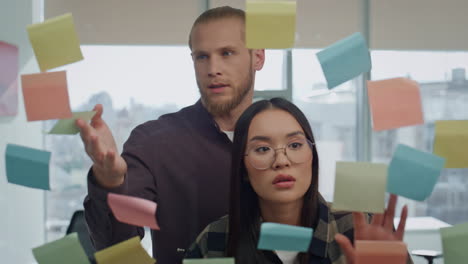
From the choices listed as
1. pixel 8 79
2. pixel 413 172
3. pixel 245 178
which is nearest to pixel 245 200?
pixel 245 178

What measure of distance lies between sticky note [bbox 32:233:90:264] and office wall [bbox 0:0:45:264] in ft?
7.60

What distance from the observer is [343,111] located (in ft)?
15.0

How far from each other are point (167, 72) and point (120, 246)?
10.4ft

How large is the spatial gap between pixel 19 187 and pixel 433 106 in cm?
371

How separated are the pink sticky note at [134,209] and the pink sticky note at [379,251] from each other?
420mm

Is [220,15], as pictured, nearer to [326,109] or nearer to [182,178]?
[182,178]

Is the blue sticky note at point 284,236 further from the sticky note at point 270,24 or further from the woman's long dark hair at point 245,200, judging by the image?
the sticky note at point 270,24

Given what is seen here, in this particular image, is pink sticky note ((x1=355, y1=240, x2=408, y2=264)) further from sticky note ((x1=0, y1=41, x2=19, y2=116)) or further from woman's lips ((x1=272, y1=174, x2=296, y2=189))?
sticky note ((x1=0, y1=41, x2=19, y2=116))

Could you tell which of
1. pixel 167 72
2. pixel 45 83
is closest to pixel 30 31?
pixel 45 83

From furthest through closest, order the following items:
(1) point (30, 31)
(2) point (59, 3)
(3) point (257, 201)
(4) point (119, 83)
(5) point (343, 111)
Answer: (5) point (343, 111) → (4) point (119, 83) → (2) point (59, 3) → (3) point (257, 201) → (1) point (30, 31)

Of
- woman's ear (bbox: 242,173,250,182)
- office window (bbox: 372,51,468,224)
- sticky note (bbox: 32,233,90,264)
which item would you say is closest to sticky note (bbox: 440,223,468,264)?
woman's ear (bbox: 242,173,250,182)

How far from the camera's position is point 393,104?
102 centimetres

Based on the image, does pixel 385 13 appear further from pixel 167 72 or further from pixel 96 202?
pixel 96 202

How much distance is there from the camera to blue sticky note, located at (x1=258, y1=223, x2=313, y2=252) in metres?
0.98
